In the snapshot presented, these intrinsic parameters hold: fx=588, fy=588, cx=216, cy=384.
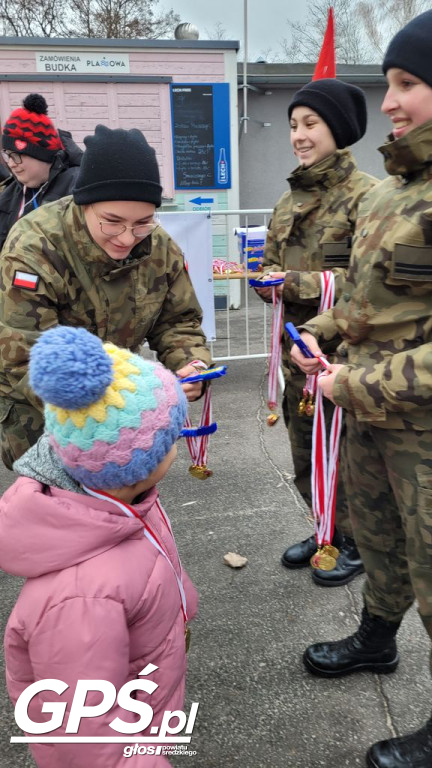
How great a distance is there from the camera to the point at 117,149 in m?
1.80

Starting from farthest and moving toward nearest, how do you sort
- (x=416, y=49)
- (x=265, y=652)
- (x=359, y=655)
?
(x=265, y=652) < (x=359, y=655) < (x=416, y=49)

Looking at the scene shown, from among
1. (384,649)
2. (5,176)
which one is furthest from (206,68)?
(384,649)

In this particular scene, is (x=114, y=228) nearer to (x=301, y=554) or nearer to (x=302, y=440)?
(x=302, y=440)

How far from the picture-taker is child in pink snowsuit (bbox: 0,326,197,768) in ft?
3.80

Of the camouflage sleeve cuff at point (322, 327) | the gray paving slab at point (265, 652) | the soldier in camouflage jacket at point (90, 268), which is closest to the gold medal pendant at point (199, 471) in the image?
the soldier in camouflage jacket at point (90, 268)

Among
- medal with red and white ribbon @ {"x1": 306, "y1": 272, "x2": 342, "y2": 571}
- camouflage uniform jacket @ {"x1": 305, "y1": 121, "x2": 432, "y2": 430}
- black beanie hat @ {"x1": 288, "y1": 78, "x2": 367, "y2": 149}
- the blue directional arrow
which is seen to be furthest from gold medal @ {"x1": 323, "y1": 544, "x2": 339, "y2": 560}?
the blue directional arrow

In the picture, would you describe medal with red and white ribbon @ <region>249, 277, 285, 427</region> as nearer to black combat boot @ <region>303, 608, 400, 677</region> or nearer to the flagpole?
black combat boot @ <region>303, 608, 400, 677</region>

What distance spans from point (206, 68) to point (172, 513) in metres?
7.17

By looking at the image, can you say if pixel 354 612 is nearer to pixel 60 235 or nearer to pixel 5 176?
pixel 60 235

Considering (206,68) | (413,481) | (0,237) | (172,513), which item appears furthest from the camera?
(206,68)

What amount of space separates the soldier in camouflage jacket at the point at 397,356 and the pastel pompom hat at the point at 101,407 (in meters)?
0.64

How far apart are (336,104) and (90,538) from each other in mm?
2002

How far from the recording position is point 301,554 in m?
2.89

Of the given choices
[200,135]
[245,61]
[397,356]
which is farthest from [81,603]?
[245,61]
